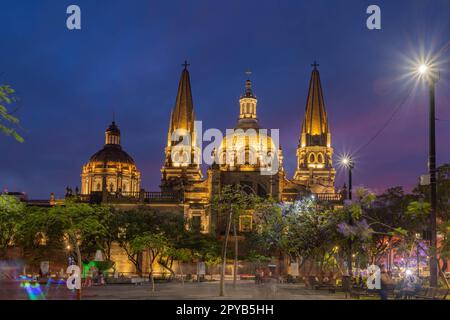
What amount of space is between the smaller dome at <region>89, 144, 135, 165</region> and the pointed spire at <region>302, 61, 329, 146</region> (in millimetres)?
37660

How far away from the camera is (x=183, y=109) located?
119500 millimetres

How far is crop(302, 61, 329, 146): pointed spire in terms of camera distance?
119 metres

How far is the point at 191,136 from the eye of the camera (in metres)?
121

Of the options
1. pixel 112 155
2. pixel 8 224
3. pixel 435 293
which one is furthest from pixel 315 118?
pixel 435 293

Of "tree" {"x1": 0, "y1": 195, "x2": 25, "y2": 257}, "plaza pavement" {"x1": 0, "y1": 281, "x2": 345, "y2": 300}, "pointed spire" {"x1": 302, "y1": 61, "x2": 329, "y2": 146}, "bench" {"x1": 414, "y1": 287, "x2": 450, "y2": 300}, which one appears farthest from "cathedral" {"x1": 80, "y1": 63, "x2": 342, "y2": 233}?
"bench" {"x1": 414, "y1": 287, "x2": 450, "y2": 300}

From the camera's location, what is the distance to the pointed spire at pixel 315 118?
11881cm

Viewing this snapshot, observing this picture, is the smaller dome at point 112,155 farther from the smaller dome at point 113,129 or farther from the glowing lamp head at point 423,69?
the glowing lamp head at point 423,69

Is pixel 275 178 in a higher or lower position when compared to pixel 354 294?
higher

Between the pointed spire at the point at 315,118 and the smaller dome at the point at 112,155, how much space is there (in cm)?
3766

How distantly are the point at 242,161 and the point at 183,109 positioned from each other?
556 inches

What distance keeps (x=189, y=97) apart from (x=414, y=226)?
75321 mm

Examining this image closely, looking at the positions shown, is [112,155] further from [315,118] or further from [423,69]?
[423,69]
